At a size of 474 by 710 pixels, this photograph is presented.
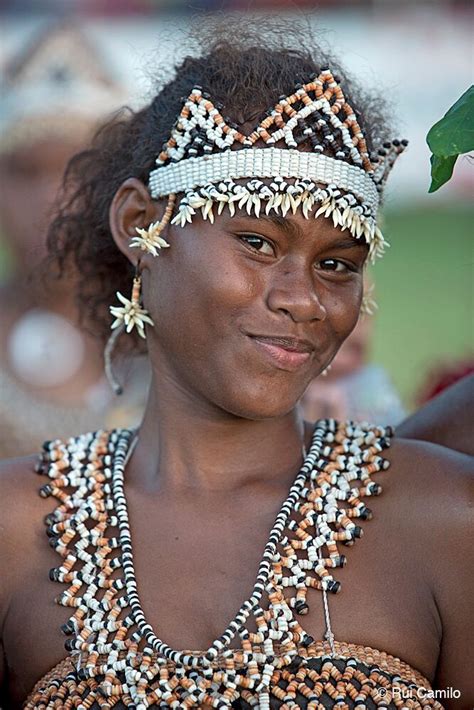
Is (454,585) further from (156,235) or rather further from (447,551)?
(156,235)

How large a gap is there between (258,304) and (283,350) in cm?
11

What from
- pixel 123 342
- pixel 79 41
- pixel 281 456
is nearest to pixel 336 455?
pixel 281 456

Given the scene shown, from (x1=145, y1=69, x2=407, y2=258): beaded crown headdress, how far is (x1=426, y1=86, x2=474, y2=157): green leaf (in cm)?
36

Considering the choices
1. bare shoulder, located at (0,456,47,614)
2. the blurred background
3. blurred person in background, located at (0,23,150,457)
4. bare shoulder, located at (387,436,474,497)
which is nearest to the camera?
bare shoulder, located at (387,436,474,497)

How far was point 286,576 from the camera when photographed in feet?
8.70

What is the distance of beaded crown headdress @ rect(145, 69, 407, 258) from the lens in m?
2.66

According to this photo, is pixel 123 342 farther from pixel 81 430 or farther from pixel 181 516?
pixel 81 430

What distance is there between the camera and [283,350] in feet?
8.77

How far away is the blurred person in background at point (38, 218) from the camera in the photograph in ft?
16.5

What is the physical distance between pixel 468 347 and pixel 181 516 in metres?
4.69

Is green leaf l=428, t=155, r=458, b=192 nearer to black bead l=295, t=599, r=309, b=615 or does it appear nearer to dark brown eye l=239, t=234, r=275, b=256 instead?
dark brown eye l=239, t=234, r=275, b=256

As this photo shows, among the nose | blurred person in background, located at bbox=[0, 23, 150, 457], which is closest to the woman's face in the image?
the nose

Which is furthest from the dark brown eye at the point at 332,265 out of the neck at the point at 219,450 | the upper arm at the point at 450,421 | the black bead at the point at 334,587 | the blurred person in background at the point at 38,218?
the blurred person in background at the point at 38,218

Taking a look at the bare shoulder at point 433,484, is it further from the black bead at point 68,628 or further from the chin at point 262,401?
the black bead at point 68,628
